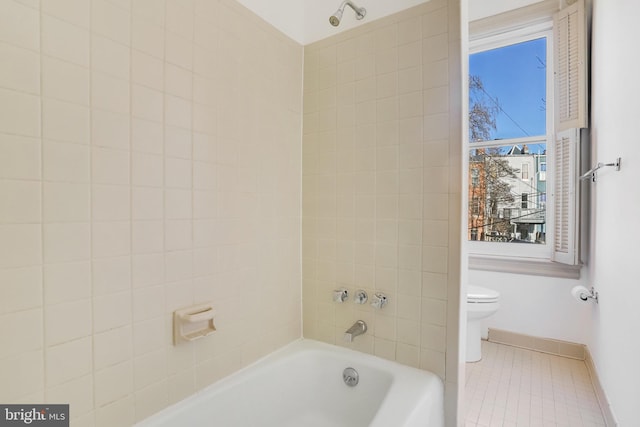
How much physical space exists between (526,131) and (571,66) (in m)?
0.54

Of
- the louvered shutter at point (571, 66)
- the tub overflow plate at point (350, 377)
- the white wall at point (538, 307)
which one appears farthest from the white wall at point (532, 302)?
the tub overflow plate at point (350, 377)

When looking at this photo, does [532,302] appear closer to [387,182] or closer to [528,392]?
[528,392]

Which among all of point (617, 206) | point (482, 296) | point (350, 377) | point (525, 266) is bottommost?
point (350, 377)

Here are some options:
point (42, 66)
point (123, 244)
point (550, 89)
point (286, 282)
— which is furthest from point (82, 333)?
point (550, 89)

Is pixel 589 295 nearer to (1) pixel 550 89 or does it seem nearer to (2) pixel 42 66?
(1) pixel 550 89

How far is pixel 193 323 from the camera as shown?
1.14 m

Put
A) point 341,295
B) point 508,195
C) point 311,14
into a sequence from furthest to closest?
point 508,195
point 311,14
point 341,295

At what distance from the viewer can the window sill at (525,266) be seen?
2.49m

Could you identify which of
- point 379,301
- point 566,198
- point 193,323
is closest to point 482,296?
point 566,198

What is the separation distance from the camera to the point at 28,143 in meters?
0.79

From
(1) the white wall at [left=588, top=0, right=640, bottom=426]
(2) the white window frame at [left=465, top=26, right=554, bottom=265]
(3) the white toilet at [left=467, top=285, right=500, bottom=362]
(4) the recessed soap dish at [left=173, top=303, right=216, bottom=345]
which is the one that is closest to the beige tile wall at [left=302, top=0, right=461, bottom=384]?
(4) the recessed soap dish at [left=173, top=303, right=216, bottom=345]

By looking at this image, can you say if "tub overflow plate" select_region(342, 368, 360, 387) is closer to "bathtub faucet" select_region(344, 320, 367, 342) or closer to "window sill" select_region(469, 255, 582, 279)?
"bathtub faucet" select_region(344, 320, 367, 342)

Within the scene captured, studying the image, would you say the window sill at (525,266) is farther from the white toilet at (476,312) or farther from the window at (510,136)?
the white toilet at (476,312)

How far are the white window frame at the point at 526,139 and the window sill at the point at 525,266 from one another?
0.04 meters
